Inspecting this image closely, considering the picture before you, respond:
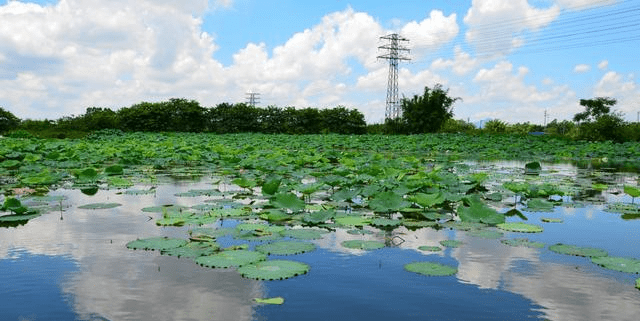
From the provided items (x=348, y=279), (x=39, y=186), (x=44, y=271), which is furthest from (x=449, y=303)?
(x=39, y=186)

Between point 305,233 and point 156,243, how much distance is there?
973mm

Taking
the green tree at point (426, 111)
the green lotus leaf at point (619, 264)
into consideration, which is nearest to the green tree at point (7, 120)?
the green tree at point (426, 111)

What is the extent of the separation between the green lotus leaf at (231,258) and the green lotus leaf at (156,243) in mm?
351

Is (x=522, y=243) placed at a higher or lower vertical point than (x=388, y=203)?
lower

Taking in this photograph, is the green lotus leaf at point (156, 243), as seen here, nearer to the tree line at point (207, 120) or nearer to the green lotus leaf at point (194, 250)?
the green lotus leaf at point (194, 250)

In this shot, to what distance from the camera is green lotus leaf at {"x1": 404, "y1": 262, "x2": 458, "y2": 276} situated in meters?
2.63

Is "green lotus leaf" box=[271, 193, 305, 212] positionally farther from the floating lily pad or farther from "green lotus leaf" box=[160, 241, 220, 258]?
the floating lily pad

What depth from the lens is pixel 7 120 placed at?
28.2 m

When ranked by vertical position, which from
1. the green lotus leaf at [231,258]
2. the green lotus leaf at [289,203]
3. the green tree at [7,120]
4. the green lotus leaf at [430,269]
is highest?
the green tree at [7,120]

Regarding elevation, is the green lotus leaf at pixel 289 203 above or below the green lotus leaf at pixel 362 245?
above

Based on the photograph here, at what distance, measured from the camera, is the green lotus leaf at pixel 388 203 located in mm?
4219

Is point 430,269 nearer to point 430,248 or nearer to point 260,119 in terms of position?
point 430,248

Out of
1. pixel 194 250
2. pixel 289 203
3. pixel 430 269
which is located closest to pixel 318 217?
pixel 289 203

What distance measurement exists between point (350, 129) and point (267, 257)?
32675mm
